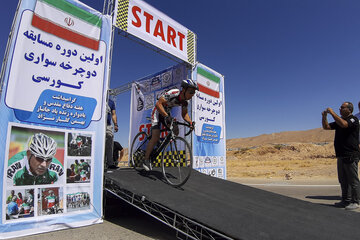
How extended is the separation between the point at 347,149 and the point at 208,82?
4172 millimetres

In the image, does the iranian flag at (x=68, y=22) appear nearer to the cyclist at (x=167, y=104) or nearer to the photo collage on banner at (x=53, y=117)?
the photo collage on banner at (x=53, y=117)

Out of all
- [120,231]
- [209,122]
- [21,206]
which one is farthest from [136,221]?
[209,122]

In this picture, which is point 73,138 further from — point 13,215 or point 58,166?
point 13,215

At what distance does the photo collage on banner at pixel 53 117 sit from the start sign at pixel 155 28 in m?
0.66

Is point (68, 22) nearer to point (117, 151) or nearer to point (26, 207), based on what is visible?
point (26, 207)

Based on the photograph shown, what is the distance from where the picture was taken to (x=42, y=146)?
3.08 metres

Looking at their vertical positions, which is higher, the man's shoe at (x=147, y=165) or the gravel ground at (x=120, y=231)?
the man's shoe at (x=147, y=165)

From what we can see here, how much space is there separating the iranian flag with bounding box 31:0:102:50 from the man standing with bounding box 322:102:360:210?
425 centimetres

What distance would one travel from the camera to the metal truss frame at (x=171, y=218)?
7.55 feet

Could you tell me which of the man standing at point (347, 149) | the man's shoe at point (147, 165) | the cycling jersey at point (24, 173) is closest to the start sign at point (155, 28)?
the man's shoe at point (147, 165)

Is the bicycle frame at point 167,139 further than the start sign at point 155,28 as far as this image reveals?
No

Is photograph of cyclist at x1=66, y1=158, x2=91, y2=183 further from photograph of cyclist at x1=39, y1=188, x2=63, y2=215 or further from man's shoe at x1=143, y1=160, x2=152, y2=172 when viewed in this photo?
man's shoe at x1=143, y1=160, x2=152, y2=172

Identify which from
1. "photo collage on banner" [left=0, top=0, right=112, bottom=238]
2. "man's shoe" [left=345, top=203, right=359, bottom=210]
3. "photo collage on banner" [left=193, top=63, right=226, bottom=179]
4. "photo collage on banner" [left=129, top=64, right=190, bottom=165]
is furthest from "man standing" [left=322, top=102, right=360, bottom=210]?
"photo collage on banner" [left=0, top=0, right=112, bottom=238]

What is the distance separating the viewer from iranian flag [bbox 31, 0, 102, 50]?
326 centimetres
